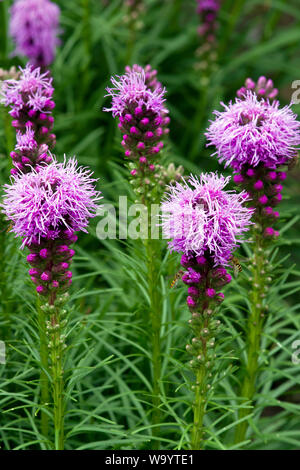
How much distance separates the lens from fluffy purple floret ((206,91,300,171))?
2.41m

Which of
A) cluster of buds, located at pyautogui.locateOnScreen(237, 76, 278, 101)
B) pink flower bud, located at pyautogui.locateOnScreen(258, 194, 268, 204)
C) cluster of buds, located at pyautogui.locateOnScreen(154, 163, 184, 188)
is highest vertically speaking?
cluster of buds, located at pyautogui.locateOnScreen(237, 76, 278, 101)

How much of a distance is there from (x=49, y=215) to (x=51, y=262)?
25 centimetres

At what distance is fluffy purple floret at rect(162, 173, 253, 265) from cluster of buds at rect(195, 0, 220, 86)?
299cm

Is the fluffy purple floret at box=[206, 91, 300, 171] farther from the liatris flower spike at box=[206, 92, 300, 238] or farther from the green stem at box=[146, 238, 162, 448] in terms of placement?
the green stem at box=[146, 238, 162, 448]

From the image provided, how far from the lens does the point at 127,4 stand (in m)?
4.85

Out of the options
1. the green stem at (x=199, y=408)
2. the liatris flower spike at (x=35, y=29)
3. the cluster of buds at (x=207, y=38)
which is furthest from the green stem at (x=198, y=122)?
the green stem at (x=199, y=408)

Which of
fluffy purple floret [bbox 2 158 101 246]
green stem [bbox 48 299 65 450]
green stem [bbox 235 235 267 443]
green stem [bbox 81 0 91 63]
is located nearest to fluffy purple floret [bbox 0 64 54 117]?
fluffy purple floret [bbox 2 158 101 246]

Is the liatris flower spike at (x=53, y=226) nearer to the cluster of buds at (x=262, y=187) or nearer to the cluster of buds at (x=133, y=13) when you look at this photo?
the cluster of buds at (x=262, y=187)

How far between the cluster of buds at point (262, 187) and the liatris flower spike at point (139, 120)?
39cm

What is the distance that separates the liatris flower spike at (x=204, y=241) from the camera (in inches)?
84.1

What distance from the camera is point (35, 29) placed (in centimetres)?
438

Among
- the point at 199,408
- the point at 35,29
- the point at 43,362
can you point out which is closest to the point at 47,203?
the point at 43,362

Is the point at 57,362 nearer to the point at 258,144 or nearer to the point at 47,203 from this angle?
the point at 47,203
